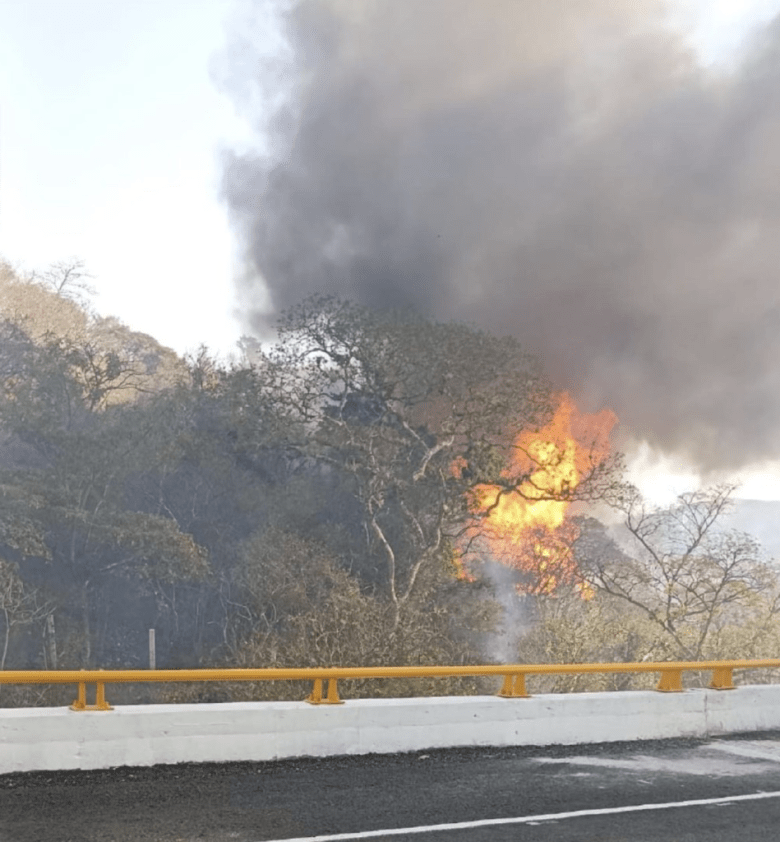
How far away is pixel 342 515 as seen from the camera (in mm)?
39781

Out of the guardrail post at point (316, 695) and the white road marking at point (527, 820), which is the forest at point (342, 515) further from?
the white road marking at point (527, 820)

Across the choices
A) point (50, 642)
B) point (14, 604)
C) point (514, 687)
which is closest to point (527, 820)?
point (514, 687)

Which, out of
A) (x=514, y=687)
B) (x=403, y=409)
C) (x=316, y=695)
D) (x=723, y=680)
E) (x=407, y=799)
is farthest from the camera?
(x=403, y=409)

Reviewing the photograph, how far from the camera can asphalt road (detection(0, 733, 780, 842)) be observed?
7.09 m

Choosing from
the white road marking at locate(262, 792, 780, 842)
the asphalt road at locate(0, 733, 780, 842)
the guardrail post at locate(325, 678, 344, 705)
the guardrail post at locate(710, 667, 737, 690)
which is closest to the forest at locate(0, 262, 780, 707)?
the guardrail post at locate(710, 667, 737, 690)

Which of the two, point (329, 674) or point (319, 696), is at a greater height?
point (329, 674)

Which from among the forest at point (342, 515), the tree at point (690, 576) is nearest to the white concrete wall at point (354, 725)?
the forest at point (342, 515)

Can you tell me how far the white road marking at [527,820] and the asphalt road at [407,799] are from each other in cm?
3

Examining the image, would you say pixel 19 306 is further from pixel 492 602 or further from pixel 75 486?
pixel 492 602

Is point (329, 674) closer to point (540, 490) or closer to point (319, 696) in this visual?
point (319, 696)

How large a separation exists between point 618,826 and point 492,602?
31.6 meters

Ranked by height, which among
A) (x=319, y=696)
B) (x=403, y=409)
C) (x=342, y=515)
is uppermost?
(x=403, y=409)

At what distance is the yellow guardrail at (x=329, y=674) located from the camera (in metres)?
8.84

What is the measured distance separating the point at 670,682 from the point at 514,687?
2164 millimetres
